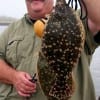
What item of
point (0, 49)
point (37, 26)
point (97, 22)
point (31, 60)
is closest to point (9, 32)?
→ point (0, 49)

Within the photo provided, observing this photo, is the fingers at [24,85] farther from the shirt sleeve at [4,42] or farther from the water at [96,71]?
the water at [96,71]

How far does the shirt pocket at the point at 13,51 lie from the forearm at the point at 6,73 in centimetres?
4

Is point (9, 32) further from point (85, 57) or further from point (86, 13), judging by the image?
point (86, 13)

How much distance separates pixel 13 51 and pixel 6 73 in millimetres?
170

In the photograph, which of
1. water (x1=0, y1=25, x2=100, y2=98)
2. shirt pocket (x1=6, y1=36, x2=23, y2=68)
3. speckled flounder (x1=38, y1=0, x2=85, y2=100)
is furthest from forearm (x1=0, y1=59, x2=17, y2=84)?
water (x1=0, y1=25, x2=100, y2=98)

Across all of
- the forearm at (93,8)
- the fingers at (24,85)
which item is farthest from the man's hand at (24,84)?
the forearm at (93,8)

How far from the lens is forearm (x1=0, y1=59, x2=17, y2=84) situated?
2.81 meters

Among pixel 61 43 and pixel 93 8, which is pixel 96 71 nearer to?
pixel 93 8

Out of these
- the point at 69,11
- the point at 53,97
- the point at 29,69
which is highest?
the point at 69,11

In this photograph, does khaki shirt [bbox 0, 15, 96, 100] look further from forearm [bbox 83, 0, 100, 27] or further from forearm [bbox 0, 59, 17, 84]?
forearm [bbox 83, 0, 100, 27]

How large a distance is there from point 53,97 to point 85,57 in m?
0.79

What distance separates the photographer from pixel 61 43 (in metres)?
1.84

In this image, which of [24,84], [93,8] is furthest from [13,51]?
[93,8]

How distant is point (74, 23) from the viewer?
1857mm
